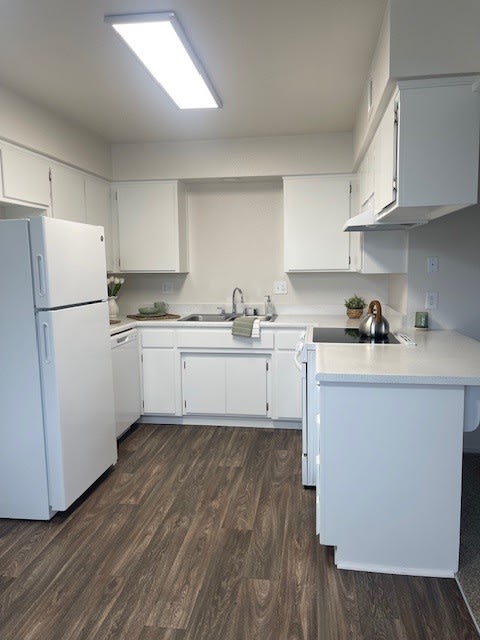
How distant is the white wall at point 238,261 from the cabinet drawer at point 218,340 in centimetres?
70

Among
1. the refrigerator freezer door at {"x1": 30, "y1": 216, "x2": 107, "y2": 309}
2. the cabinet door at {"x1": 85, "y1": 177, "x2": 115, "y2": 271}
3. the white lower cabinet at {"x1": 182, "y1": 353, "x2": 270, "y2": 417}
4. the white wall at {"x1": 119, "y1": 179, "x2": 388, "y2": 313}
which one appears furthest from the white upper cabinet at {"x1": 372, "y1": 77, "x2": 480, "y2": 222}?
the cabinet door at {"x1": 85, "y1": 177, "x2": 115, "y2": 271}

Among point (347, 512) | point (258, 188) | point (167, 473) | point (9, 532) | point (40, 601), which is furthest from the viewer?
point (258, 188)

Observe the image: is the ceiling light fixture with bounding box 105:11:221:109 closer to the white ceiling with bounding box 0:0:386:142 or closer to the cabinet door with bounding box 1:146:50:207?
the white ceiling with bounding box 0:0:386:142

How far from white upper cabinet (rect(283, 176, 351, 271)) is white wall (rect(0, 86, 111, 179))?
1.57 m

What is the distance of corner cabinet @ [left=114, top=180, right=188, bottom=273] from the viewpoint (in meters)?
4.04

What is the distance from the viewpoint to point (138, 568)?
2057 mm

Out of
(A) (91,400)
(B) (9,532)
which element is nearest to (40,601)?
(B) (9,532)

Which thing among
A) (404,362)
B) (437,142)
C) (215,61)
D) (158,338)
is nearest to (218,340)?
(158,338)

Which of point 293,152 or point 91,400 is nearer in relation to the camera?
point 91,400

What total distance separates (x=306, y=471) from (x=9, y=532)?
5.36 feet

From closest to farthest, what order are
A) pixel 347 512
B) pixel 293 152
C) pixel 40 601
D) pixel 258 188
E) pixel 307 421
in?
pixel 40 601 → pixel 347 512 → pixel 307 421 → pixel 293 152 → pixel 258 188

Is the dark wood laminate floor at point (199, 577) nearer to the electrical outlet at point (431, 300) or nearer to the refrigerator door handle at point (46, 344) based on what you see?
the refrigerator door handle at point (46, 344)

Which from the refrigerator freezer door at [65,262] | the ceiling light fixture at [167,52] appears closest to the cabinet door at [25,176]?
the refrigerator freezer door at [65,262]

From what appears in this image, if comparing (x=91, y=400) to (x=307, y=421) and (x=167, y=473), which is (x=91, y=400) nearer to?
(x=167, y=473)
